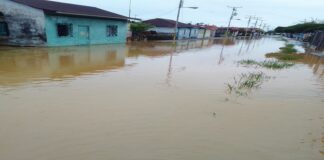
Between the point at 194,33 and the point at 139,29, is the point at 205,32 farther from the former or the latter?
the point at 139,29

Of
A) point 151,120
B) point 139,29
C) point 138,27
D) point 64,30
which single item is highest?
point 138,27

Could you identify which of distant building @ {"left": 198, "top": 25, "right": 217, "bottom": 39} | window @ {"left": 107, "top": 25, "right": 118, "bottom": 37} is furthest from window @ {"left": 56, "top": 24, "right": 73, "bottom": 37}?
distant building @ {"left": 198, "top": 25, "right": 217, "bottom": 39}

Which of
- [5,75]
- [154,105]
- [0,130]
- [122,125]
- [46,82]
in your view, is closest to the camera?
[0,130]

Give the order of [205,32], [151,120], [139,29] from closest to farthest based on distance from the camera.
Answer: [151,120], [139,29], [205,32]

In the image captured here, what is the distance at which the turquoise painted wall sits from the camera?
1734 centimetres

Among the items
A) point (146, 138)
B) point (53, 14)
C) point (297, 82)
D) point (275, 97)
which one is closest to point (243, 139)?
point (146, 138)

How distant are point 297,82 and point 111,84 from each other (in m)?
8.29

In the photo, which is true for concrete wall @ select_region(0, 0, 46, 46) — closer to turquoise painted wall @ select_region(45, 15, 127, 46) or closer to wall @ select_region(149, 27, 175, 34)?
turquoise painted wall @ select_region(45, 15, 127, 46)

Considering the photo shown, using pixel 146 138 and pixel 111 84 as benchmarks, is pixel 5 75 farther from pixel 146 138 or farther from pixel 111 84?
pixel 146 138

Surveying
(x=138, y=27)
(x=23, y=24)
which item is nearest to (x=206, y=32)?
(x=138, y=27)

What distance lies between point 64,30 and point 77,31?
1227 mm

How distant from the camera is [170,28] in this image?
128 feet

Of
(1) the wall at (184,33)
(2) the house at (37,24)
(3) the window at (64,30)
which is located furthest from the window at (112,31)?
(1) the wall at (184,33)

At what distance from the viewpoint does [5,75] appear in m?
8.49
